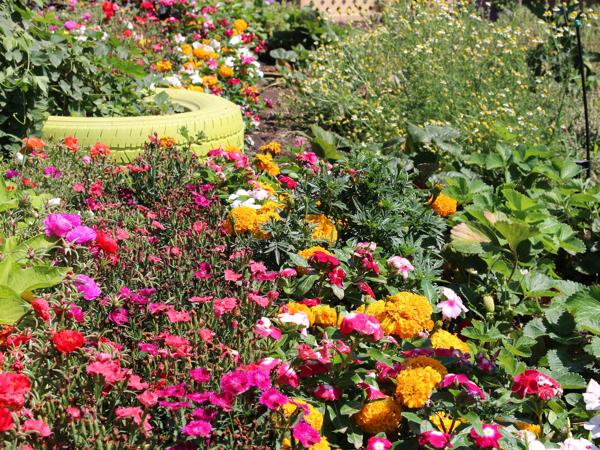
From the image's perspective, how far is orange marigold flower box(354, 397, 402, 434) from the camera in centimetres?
223

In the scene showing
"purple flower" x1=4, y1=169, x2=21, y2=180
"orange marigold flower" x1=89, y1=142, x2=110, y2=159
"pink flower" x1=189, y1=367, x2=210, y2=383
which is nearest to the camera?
"pink flower" x1=189, y1=367, x2=210, y2=383

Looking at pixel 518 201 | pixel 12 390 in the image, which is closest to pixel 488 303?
pixel 518 201

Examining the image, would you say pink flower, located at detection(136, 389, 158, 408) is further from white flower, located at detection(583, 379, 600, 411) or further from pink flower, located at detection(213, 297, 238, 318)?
white flower, located at detection(583, 379, 600, 411)

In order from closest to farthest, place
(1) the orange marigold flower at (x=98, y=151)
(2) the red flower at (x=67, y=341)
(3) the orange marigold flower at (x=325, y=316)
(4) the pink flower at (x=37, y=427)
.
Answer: (4) the pink flower at (x=37, y=427) → (2) the red flower at (x=67, y=341) → (3) the orange marigold flower at (x=325, y=316) → (1) the orange marigold flower at (x=98, y=151)

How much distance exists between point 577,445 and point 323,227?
1.38 m

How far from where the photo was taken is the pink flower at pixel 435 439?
202cm

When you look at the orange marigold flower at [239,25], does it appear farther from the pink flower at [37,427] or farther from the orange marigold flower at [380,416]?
the pink flower at [37,427]

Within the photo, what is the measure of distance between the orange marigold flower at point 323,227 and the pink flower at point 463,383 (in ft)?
3.55

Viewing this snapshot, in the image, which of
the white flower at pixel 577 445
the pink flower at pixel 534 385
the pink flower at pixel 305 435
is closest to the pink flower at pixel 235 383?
the pink flower at pixel 305 435

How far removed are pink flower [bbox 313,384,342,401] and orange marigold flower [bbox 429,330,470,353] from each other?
1.40ft

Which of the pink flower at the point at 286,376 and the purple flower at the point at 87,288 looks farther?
the purple flower at the point at 87,288

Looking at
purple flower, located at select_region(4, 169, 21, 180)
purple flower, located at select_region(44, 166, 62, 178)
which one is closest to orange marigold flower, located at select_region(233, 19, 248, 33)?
purple flower, located at select_region(44, 166, 62, 178)

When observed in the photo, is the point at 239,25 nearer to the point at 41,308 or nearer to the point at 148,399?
the point at 41,308

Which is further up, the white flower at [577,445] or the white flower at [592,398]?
the white flower at [592,398]
